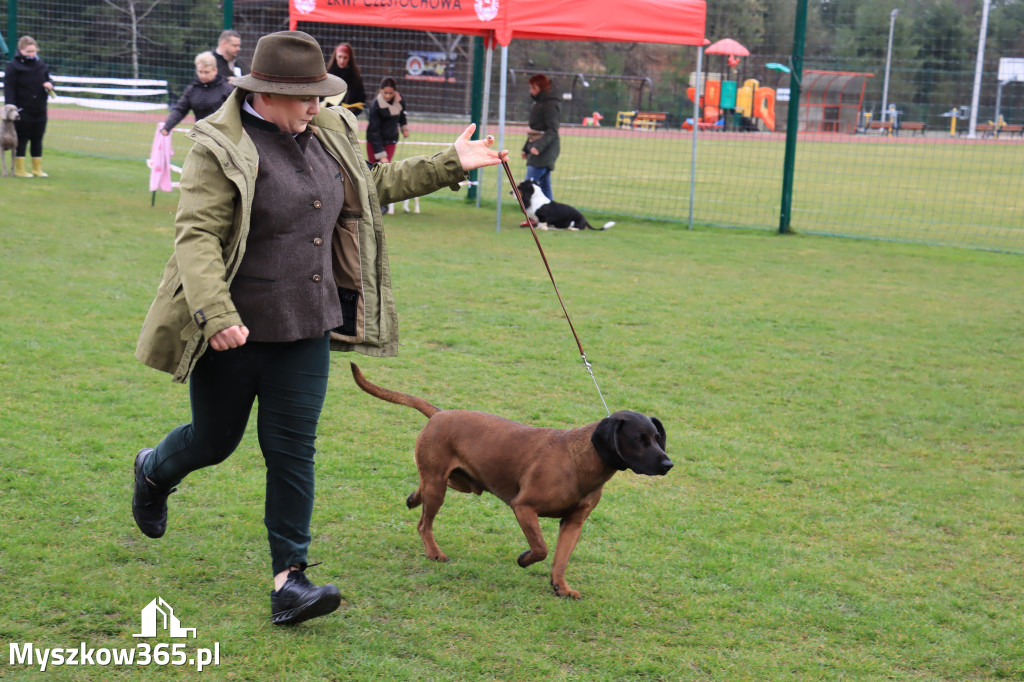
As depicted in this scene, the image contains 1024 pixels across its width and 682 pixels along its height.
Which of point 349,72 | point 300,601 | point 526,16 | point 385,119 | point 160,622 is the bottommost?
point 160,622

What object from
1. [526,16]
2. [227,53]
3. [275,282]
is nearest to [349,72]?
[227,53]

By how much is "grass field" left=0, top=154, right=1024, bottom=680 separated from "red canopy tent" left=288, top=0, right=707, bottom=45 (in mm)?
3967

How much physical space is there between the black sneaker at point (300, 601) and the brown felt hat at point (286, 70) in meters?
1.57

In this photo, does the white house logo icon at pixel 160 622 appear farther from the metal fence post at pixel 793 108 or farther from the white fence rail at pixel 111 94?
the white fence rail at pixel 111 94

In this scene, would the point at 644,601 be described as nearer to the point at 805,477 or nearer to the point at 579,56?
the point at 805,477

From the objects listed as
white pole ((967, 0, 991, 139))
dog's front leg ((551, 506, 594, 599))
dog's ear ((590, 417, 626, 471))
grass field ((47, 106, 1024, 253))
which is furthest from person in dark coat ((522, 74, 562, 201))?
dog's ear ((590, 417, 626, 471))

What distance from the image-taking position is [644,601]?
3645mm

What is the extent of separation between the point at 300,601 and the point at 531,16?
31.5 ft

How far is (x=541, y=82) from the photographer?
13.1 meters

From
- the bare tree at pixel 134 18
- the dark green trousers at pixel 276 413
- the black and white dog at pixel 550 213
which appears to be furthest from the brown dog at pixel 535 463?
the bare tree at pixel 134 18

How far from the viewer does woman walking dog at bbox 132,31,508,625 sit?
9.88 feet

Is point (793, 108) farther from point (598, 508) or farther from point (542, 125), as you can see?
point (598, 508)

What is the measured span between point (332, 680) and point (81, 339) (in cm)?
438

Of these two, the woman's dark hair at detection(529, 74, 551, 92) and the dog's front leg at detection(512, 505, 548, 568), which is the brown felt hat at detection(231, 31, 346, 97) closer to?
the dog's front leg at detection(512, 505, 548, 568)
